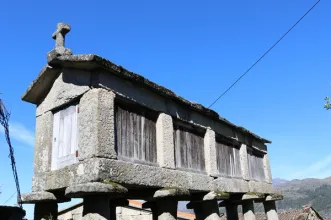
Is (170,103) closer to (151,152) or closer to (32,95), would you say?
(151,152)

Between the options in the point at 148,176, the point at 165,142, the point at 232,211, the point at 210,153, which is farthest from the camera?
the point at 232,211

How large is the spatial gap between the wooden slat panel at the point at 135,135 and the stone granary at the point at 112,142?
0.6 inches

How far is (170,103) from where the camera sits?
640cm

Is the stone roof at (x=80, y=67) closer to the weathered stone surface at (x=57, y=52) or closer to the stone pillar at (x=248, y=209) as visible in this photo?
the weathered stone surface at (x=57, y=52)

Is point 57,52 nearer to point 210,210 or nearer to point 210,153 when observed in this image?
point 210,153

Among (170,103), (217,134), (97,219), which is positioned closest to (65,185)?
(97,219)

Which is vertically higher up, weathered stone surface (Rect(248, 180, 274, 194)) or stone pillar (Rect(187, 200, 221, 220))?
weathered stone surface (Rect(248, 180, 274, 194))

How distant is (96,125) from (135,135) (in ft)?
3.17

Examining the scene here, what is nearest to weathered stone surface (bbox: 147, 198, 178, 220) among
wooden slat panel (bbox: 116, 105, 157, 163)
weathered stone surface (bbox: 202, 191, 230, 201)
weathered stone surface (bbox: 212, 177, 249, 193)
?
wooden slat panel (bbox: 116, 105, 157, 163)

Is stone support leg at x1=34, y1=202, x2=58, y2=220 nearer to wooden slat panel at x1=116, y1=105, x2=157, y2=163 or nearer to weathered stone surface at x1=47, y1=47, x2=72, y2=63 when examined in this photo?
wooden slat panel at x1=116, y1=105, x2=157, y2=163

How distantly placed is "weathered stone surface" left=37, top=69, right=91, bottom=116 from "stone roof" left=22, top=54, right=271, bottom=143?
0.10 metres

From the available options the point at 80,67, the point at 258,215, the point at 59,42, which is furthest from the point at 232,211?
the point at 258,215

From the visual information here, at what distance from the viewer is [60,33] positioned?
562 centimetres

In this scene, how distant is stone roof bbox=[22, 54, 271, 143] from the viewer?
16.2 feet
